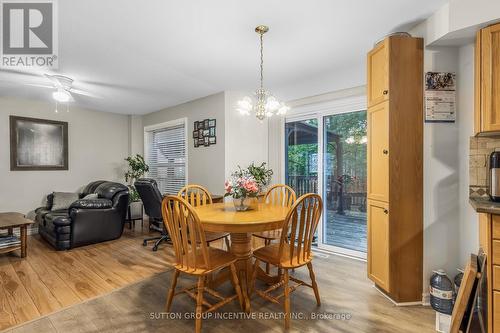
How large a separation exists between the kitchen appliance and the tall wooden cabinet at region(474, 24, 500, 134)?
0.61 feet

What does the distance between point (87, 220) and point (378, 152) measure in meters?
3.96

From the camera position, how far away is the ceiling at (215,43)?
198 cm

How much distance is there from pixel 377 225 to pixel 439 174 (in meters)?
0.67

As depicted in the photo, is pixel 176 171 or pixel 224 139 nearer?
pixel 224 139

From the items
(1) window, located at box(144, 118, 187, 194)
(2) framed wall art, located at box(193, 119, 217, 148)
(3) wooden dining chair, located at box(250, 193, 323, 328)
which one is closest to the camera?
(3) wooden dining chair, located at box(250, 193, 323, 328)

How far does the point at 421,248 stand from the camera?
218cm

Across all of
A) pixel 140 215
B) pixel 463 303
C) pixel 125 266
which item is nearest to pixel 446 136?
pixel 463 303

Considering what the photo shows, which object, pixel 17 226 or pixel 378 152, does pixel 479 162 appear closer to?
pixel 378 152

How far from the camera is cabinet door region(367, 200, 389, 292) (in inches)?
86.9

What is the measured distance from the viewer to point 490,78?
1.78 metres

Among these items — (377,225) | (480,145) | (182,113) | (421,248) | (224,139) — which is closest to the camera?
(480,145)

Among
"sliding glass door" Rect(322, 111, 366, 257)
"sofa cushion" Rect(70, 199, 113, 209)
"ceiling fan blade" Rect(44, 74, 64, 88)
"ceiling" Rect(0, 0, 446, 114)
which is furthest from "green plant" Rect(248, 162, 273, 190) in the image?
"ceiling fan blade" Rect(44, 74, 64, 88)

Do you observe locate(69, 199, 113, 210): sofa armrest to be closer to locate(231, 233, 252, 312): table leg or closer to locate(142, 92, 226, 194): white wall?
locate(142, 92, 226, 194): white wall

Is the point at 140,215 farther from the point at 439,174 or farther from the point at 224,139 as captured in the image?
the point at 439,174
